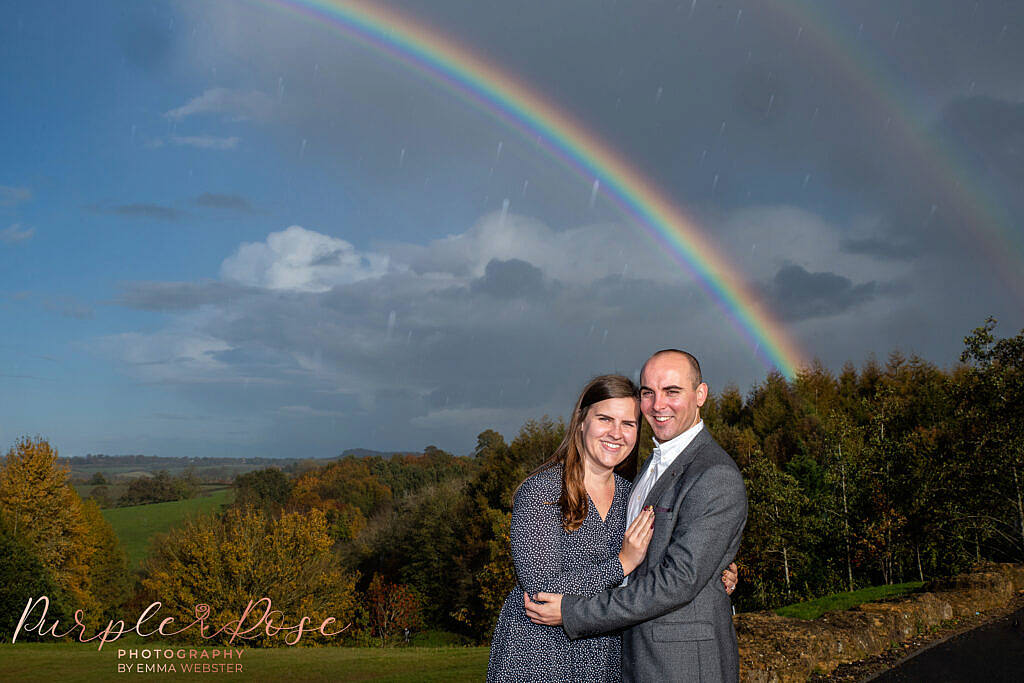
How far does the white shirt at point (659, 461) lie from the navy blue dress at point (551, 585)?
17 cm

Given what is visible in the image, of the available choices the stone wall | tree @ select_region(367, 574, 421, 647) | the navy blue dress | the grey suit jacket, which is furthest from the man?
tree @ select_region(367, 574, 421, 647)

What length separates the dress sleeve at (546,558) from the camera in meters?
3.90

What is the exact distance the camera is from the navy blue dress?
394 centimetres

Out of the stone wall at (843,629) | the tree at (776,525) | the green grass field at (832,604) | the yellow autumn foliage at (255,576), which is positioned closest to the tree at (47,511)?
the yellow autumn foliage at (255,576)

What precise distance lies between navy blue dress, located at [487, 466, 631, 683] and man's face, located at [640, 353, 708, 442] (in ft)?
2.13

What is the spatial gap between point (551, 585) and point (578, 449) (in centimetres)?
80

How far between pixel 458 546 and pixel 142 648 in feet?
87.5

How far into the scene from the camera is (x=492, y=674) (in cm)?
410

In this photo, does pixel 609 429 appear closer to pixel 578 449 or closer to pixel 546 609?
pixel 578 449

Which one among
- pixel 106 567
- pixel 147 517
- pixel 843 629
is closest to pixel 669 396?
pixel 843 629

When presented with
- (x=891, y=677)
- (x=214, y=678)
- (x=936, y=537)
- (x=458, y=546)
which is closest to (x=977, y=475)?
(x=936, y=537)

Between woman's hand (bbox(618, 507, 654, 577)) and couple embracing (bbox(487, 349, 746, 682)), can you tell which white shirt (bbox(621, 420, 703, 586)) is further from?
woman's hand (bbox(618, 507, 654, 577))

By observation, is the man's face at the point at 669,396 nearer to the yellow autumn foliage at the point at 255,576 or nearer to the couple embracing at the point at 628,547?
the couple embracing at the point at 628,547

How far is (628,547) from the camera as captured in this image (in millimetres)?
3826
